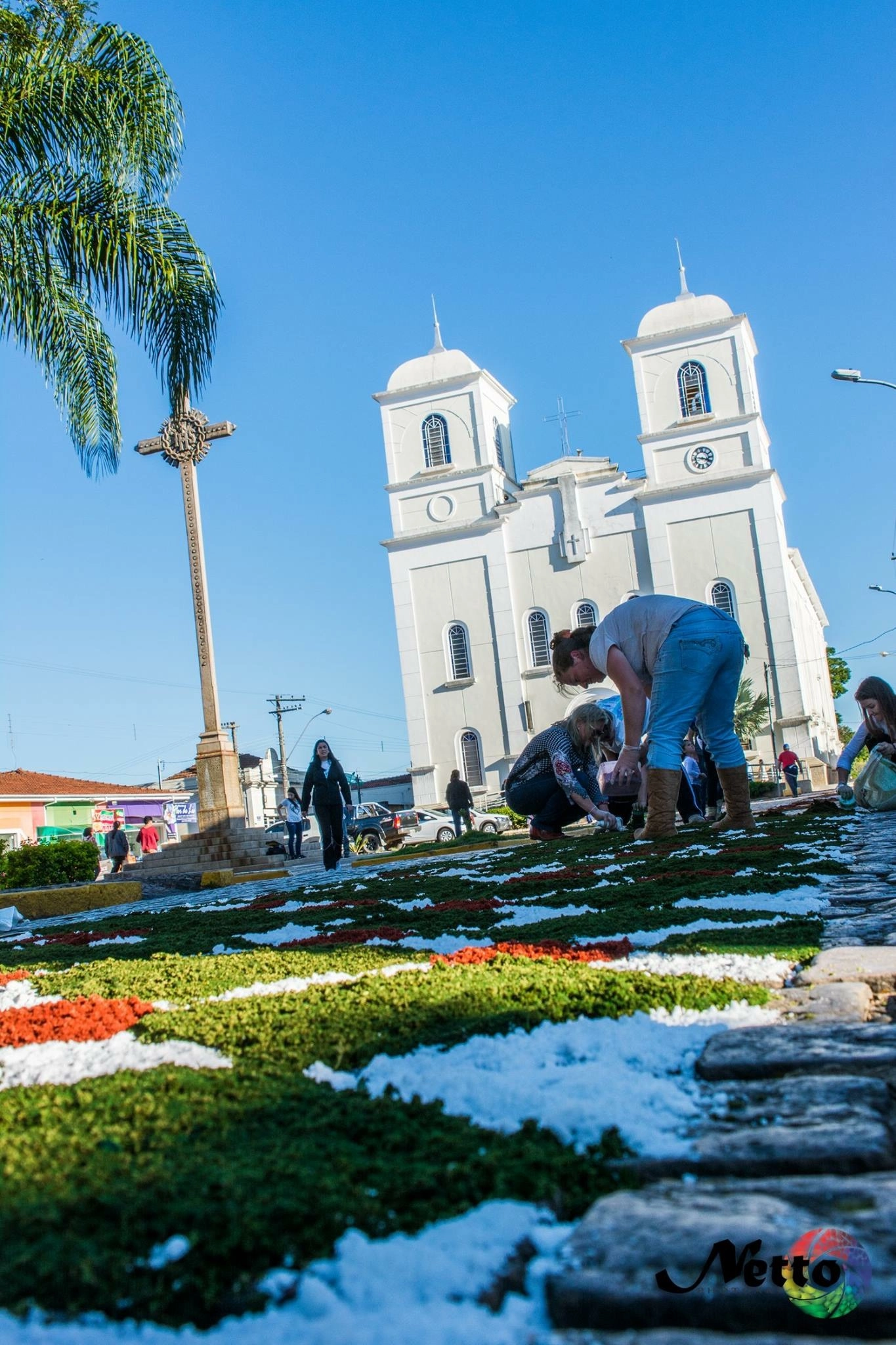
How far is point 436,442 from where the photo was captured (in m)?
41.7

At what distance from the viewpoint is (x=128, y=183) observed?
10664mm

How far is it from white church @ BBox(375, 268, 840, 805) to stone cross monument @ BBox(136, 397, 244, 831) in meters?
21.8

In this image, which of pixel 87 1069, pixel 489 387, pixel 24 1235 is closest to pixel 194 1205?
pixel 24 1235

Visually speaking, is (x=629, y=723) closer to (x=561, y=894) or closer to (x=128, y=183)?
(x=561, y=894)

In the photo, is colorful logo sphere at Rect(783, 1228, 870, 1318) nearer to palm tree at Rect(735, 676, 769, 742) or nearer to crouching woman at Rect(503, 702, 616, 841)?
crouching woman at Rect(503, 702, 616, 841)

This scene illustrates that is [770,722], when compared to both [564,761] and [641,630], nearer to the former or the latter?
[564,761]

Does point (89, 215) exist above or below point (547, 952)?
above

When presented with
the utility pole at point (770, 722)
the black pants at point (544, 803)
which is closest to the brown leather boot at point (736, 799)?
the black pants at point (544, 803)

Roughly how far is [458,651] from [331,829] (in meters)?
29.1

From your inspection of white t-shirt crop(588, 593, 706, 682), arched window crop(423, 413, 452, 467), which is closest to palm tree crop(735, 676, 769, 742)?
arched window crop(423, 413, 452, 467)

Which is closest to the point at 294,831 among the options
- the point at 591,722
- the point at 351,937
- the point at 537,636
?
the point at 591,722

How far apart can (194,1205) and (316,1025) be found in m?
0.90

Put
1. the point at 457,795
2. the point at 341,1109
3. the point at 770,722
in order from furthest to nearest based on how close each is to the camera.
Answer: the point at 770,722 < the point at 457,795 < the point at 341,1109

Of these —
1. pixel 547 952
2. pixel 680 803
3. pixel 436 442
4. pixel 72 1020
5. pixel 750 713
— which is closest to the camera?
pixel 72 1020
